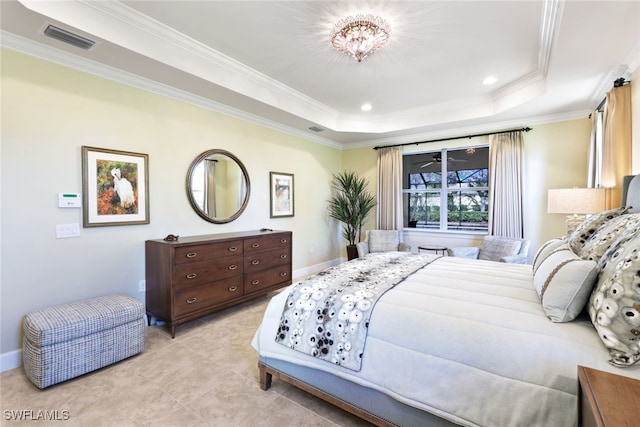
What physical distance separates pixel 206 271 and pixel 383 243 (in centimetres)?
312

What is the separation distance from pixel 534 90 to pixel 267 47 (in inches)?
126

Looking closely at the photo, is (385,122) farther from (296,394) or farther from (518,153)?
(296,394)

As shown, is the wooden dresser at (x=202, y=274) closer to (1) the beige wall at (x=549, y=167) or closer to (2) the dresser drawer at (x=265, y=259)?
(2) the dresser drawer at (x=265, y=259)

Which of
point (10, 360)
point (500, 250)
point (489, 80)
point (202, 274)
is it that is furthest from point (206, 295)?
point (489, 80)

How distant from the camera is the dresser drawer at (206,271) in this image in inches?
112

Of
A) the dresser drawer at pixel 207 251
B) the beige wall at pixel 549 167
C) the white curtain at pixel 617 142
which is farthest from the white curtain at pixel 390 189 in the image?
the dresser drawer at pixel 207 251

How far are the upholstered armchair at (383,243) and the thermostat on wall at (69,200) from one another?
3810 millimetres

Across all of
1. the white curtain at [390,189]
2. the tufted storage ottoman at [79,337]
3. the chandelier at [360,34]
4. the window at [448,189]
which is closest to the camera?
the tufted storage ottoman at [79,337]

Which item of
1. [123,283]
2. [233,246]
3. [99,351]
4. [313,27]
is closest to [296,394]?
[99,351]

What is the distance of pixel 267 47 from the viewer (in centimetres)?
291

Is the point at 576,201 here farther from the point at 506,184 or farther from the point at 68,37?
the point at 68,37

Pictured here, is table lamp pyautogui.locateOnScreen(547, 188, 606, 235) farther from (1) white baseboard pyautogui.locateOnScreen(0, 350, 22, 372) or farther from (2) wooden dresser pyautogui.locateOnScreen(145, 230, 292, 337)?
(1) white baseboard pyautogui.locateOnScreen(0, 350, 22, 372)

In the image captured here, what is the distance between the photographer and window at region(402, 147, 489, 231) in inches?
191

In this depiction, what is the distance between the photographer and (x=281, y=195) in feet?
15.5
